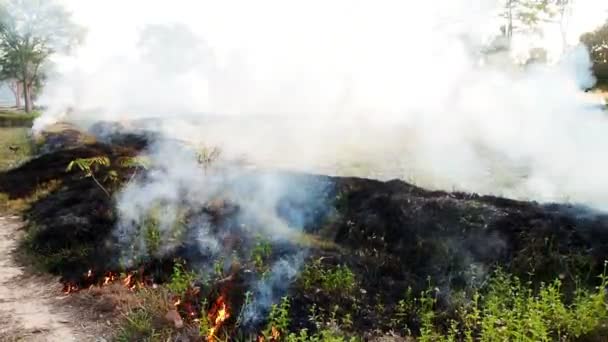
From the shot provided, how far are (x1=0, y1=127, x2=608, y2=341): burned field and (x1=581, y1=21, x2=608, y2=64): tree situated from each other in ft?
52.0

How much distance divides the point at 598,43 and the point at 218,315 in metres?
19.5

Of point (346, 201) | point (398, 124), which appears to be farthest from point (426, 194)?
point (398, 124)

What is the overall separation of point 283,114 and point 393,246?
8315mm

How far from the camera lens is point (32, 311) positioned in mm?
5566

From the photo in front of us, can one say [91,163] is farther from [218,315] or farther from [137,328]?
[218,315]

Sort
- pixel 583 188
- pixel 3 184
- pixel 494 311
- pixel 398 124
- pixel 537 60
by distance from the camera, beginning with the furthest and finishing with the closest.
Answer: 1. pixel 537 60
2. pixel 398 124
3. pixel 3 184
4. pixel 583 188
5. pixel 494 311

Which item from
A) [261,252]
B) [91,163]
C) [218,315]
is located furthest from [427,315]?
[91,163]

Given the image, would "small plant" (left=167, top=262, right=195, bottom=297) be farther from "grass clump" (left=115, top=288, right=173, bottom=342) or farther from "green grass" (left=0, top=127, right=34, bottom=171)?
"green grass" (left=0, top=127, right=34, bottom=171)

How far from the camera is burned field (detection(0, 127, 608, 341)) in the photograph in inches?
185

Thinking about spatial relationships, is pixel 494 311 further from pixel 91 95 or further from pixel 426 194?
pixel 91 95

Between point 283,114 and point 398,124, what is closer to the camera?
point 398,124

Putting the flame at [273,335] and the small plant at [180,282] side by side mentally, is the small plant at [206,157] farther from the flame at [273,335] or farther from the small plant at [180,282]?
the flame at [273,335]

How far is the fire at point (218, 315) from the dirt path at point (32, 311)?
3.67 feet

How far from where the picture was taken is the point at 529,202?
6.02m
